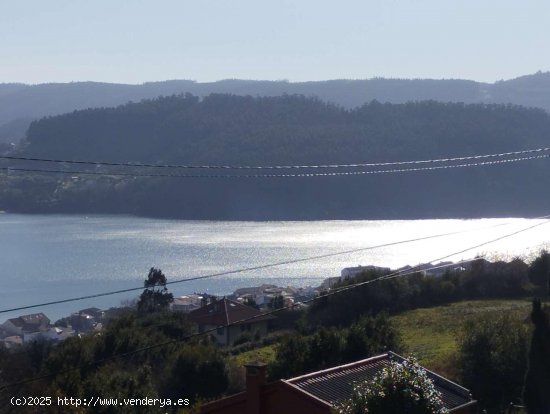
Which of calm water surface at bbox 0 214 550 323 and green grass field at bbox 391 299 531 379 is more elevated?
green grass field at bbox 391 299 531 379

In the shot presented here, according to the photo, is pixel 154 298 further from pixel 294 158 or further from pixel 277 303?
pixel 294 158

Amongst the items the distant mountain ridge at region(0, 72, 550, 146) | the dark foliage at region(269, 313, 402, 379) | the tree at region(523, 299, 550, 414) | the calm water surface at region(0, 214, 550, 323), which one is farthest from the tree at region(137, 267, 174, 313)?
the distant mountain ridge at region(0, 72, 550, 146)

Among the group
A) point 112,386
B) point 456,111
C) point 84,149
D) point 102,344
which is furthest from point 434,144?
point 112,386

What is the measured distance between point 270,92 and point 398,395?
404ft

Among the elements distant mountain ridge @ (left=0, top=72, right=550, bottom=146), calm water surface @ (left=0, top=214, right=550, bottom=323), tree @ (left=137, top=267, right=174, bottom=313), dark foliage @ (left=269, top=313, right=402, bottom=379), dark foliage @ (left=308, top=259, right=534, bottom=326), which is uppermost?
distant mountain ridge @ (left=0, top=72, right=550, bottom=146)

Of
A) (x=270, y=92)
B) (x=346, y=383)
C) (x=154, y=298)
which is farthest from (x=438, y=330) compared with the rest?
(x=270, y=92)

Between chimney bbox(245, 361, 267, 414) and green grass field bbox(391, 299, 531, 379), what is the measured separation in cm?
392

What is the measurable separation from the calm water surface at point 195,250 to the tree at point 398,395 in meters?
21.3

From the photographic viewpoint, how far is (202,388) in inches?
457

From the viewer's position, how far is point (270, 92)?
127 m

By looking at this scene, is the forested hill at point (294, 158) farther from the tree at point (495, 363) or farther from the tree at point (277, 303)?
the tree at point (495, 363)

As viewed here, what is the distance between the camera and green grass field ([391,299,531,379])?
12.0 metres

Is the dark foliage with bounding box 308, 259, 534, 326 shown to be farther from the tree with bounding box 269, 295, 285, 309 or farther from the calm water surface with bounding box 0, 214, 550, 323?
the calm water surface with bounding box 0, 214, 550, 323

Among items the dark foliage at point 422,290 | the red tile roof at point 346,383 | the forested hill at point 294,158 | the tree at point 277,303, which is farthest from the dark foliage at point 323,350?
the forested hill at point 294,158
